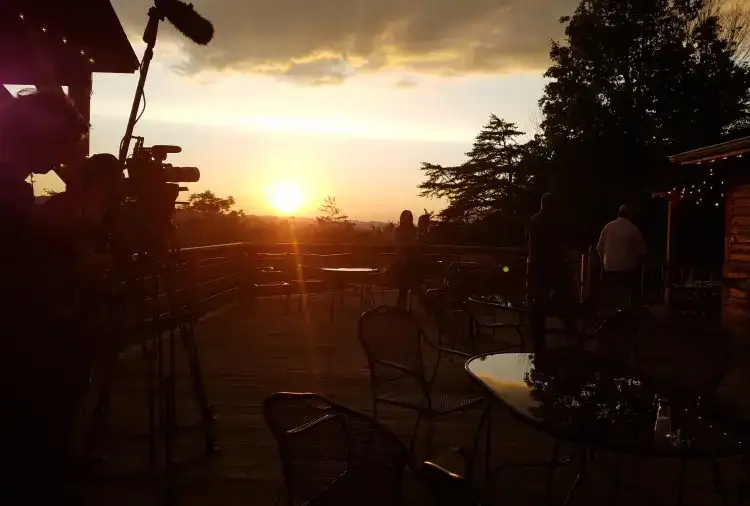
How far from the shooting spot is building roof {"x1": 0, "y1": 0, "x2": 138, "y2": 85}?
3473 mm

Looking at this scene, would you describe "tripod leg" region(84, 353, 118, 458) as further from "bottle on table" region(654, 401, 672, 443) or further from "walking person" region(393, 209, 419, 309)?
"walking person" region(393, 209, 419, 309)

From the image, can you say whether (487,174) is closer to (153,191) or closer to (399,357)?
(399,357)

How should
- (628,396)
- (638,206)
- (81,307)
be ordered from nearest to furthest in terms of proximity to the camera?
(81,307)
(628,396)
(638,206)

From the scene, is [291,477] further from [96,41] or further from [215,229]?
[215,229]

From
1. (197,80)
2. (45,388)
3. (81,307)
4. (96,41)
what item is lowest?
(45,388)

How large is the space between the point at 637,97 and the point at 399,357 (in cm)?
2148

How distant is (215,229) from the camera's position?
736 inches

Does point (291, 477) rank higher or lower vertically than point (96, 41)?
lower

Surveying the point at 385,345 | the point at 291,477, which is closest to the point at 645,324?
the point at 385,345

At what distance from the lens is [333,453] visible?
186 cm

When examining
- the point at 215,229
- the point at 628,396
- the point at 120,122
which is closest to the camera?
the point at 628,396

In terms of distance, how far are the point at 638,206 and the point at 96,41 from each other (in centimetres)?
1867

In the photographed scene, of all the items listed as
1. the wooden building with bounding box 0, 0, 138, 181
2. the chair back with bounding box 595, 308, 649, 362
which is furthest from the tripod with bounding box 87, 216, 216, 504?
the chair back with bounding box 595, 308, 649, 362

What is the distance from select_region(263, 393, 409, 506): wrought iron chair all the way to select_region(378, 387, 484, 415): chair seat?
1.39 meters
